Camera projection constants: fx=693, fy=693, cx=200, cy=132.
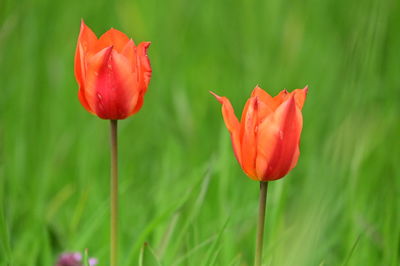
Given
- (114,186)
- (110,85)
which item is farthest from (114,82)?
(114,186)

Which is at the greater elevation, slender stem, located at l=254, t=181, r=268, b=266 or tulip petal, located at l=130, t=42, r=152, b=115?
tulip petal, located at l=130, t=42, r=152, b=115

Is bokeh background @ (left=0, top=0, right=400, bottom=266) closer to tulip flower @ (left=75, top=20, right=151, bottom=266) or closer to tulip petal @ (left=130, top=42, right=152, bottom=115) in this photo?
tulip flower @ (left=75, top=20, right=151, bottom=266)

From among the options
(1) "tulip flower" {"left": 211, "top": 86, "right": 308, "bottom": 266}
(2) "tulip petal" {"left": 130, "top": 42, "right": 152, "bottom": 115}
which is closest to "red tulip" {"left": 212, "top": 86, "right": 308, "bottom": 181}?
(1) "tulip flower" {"left": 211, "top": 86, "right": 308, "bottom": 266}

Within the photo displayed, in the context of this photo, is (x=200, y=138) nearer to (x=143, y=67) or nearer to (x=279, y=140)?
(x=143, y=67)

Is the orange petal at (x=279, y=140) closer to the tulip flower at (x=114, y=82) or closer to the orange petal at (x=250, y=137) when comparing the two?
the orange petal at (x=250, y=137)

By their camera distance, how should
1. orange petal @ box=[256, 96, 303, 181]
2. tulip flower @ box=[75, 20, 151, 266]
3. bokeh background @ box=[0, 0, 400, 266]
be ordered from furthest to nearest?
1. bokeh background @ box=[0, 0, 400, 266]
2. tulip flower @ box=[75, 20, 151, 266]
3. orange petal @ box=[256, 96, 303, 181]

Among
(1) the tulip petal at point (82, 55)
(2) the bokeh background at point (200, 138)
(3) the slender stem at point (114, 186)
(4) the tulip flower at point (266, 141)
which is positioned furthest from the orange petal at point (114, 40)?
(2) the bokeh background at point (200, 138)
